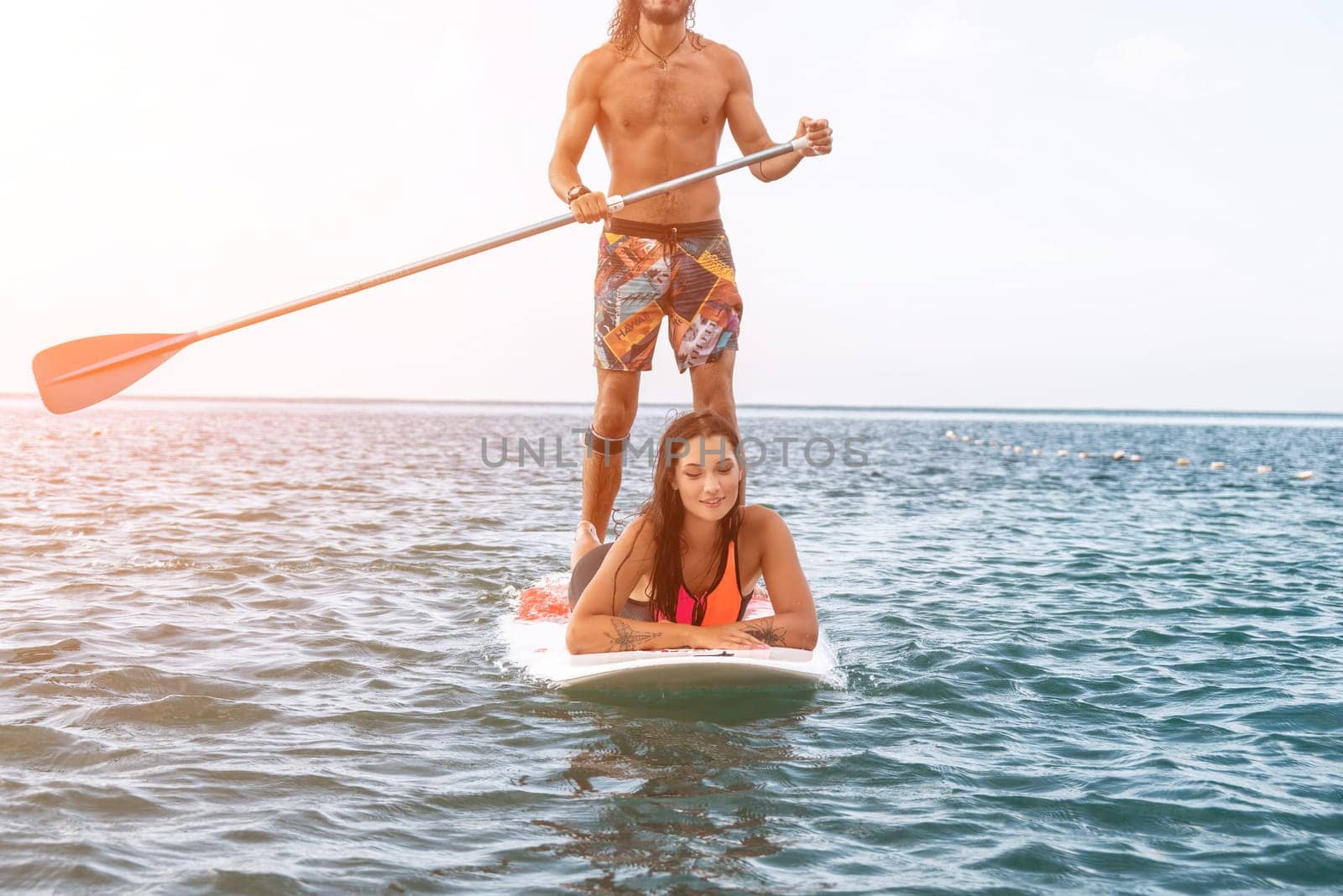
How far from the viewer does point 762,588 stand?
318 inches

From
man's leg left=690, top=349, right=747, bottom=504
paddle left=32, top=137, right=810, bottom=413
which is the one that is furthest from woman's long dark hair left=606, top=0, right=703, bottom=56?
man's leg left=690, top=349, right=747, bottom=504

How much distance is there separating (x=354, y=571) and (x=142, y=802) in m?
5.98

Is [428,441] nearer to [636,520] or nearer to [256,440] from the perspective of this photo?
[256,440]

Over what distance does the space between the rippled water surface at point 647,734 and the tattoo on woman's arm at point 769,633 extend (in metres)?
0.29

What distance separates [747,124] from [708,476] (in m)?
3.20

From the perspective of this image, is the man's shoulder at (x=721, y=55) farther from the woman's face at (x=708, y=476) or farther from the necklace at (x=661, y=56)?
the woman's face at (x=708, y=476)

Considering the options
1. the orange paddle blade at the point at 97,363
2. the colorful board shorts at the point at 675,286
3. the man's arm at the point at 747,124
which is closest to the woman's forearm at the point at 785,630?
the colorful board shorts at the point at 675,286

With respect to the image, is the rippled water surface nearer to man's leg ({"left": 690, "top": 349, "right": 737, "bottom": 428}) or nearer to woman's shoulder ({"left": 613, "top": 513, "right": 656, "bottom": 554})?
woman's shoulder ({"left": 613, "top": 513, "right": 656, "bottom": 554})

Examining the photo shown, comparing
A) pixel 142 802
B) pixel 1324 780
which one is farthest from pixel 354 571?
pixel 1324 780

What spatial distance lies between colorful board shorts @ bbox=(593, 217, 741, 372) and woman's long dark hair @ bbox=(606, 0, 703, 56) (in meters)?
1.16

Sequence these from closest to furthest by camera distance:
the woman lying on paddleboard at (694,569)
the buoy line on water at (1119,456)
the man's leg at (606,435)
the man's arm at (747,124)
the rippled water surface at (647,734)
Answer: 1. the rippled water surface at (647,734)
2. the woman lying on paddleboard at (694,569)
3. the man's arm at (747,124)
4. the man's leg at (606,435)
5. the buoy line on water at (1119,456)

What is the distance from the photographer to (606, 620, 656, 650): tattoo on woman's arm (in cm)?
591

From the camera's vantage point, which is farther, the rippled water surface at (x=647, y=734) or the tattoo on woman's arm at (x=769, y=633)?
the tattoo on woman's arm at (x=769, y=633)

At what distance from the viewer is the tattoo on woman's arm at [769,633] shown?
5918 millimetres
